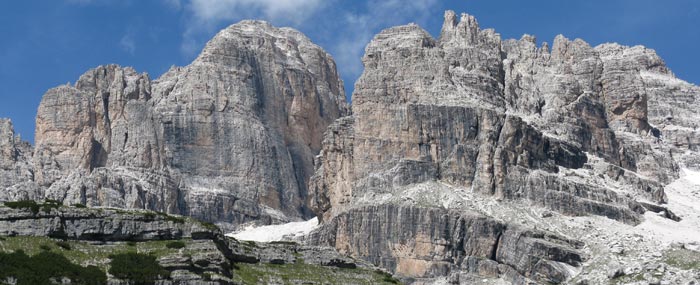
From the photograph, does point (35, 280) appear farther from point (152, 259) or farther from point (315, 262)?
point (315, 262)

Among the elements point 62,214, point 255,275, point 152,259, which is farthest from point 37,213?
point 255,275

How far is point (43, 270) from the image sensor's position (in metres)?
165

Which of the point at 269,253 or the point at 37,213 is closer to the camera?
the point at 37,213

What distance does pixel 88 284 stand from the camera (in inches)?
6501

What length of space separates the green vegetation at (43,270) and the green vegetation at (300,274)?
65.9ft

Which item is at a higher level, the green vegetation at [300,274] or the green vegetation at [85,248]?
the green vegetation at [85,248]

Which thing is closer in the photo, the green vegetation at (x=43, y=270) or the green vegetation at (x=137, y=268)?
the green vegetation at (x=43, y=270)

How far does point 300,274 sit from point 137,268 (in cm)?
2772

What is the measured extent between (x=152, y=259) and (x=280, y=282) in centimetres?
1913

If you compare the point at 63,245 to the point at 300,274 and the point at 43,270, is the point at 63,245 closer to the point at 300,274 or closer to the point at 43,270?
the point at 43,270

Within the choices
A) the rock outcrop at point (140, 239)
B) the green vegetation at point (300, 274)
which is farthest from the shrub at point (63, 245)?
the green vegetation at point (300, 274)

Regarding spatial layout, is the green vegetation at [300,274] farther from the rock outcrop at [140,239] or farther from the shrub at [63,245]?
the shrub at [63,245]

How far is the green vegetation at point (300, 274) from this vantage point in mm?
185250

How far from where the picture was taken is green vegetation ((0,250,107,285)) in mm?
162750
